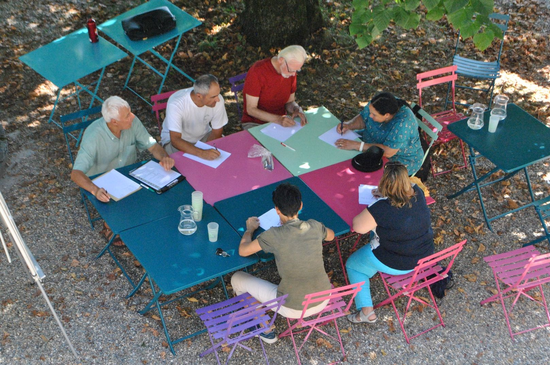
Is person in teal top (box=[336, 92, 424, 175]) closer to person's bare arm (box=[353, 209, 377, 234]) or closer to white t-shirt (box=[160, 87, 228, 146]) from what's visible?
person's bare arm (box=[353, 209, 377, 234])

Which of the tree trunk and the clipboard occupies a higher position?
the clipboard

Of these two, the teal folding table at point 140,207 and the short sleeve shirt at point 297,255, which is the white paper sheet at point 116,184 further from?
the short sleeve shirt at point 297,255

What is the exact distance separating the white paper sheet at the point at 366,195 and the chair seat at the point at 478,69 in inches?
148

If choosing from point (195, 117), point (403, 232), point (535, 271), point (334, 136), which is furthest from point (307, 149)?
point (535, 271)

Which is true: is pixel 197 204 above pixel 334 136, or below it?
above

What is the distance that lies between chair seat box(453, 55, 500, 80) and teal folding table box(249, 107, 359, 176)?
9.90 ft

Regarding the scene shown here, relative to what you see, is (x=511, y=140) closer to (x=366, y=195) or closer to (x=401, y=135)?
(x=401, y=135)

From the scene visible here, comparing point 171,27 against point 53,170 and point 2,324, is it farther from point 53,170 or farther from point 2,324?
point 2,324

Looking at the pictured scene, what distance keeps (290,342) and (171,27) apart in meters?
4.77

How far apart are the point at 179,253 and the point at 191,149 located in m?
1.50

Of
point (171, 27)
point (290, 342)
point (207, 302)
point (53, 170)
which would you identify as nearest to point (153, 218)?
point (207, 302)

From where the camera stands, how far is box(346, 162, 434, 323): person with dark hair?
4531 millimetres

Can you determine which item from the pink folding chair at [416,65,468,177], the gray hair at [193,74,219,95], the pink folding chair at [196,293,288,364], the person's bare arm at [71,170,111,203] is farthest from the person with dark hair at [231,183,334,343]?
the pink folding chair at [416,65,468,177]

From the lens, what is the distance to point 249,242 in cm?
441
